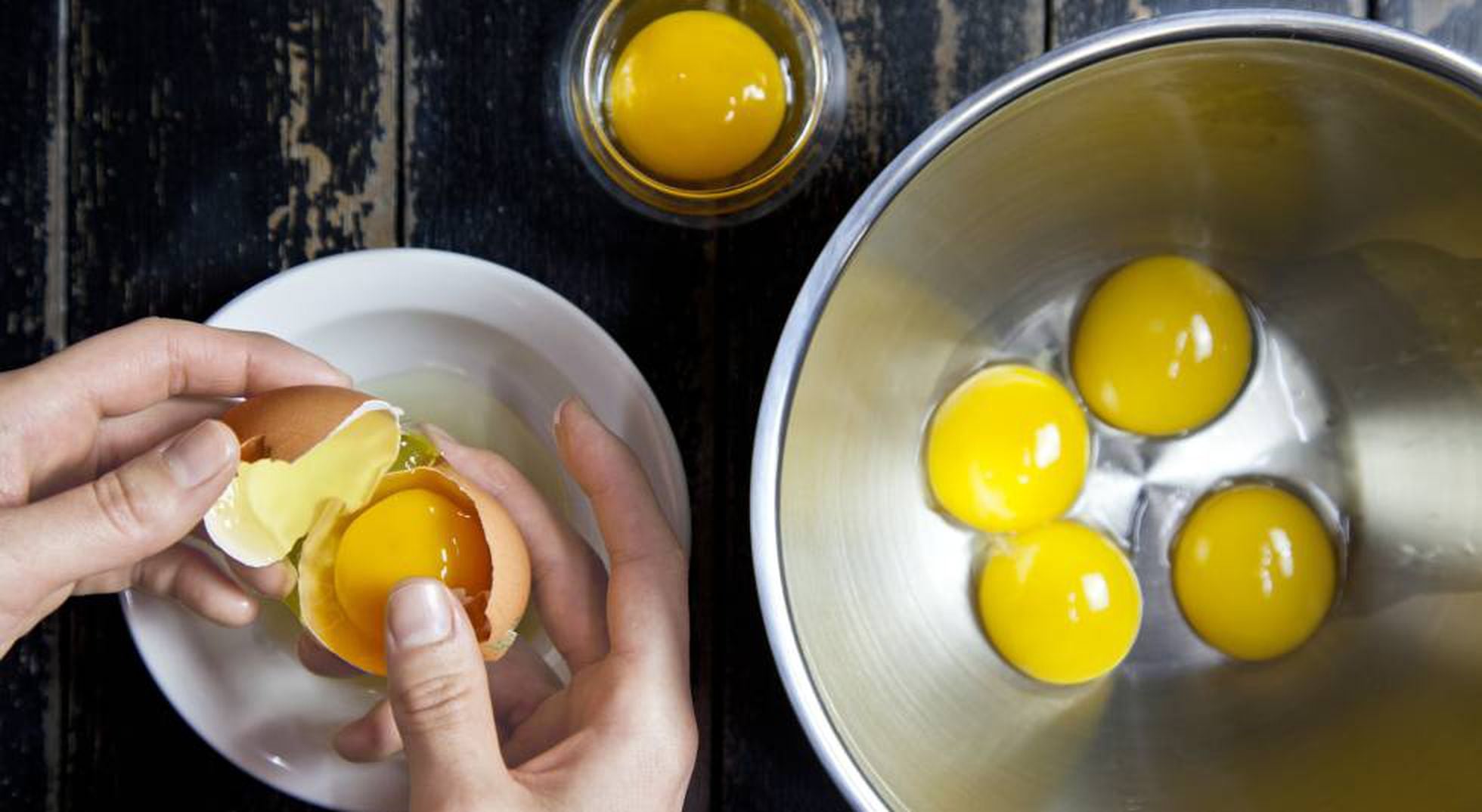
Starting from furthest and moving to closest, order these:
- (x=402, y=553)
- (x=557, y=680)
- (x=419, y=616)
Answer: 1. (x=557, y=680)
2. (x=402, y=553)
3. (x=419, y=616)

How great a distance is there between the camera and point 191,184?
94 centimetres

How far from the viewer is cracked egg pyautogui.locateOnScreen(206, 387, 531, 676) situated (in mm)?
773

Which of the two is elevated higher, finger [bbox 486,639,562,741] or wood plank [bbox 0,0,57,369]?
wood plank [bbox 0,0,57,369]

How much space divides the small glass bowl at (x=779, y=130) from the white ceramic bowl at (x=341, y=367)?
115 mm

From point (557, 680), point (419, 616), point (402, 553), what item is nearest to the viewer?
point (419, 616)

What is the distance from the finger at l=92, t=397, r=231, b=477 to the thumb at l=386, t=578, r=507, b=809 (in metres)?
0.30

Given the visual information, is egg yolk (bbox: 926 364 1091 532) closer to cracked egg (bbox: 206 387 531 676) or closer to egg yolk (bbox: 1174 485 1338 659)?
egg yolk (bbox: 1174 485 1338 659)

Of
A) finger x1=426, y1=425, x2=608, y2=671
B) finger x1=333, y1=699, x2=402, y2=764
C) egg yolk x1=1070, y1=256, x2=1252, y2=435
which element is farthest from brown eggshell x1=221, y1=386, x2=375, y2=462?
egg yolk x1=1070, y1=256, x2=1252, y2=435

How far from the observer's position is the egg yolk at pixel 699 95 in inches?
34.4

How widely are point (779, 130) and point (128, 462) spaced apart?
19.7 inches

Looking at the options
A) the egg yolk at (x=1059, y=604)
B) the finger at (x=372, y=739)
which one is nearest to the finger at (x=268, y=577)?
the finger at (x=372, y=739)

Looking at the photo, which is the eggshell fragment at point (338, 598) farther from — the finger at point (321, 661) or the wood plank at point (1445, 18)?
the wood plank at point (1445, 18)

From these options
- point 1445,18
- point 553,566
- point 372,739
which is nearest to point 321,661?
point 372,739

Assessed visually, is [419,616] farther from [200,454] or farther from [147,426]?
[147,426]
